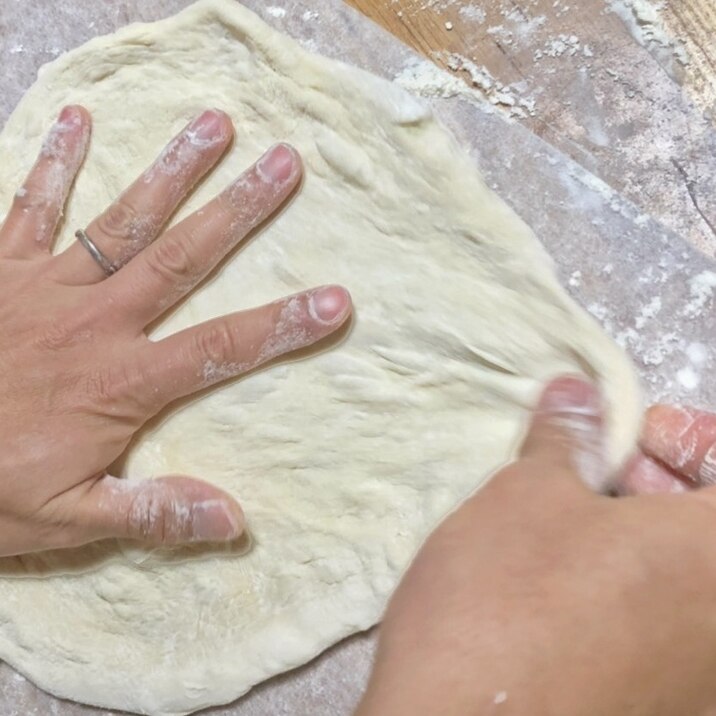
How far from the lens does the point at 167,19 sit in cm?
86

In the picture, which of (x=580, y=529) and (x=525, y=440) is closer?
(x=580, y=529)

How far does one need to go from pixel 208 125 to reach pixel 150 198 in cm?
11

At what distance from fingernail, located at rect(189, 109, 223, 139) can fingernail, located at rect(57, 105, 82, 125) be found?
0.50 ft

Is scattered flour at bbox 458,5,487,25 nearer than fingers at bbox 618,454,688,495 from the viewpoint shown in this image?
No

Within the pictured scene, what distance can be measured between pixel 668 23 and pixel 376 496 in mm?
651

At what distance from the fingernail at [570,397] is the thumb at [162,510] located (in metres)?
0.38

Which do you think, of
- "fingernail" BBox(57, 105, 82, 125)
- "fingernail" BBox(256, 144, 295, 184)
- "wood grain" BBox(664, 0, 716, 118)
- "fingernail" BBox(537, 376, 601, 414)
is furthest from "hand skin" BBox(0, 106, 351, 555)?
"wood grain" BBox(664, 0, 716, 118)

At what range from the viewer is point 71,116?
0.87m

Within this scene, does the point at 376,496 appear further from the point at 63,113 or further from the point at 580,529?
the point at 63,113

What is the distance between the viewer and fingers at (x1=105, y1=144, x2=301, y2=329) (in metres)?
0.79

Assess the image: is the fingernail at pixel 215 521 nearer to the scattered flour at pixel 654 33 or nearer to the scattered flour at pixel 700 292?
the scattered flour at pixel 700 292

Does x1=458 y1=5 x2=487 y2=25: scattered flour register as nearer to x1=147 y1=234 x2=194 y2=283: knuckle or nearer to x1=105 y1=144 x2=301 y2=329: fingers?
x1=105 y1=144 x2=301 y2=329: fingers

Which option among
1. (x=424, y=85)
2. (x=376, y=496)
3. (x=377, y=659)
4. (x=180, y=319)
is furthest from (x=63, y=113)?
(x=377, y=659)

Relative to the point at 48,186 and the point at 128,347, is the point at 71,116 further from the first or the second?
the point at 128,347
